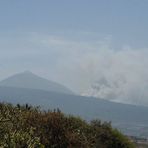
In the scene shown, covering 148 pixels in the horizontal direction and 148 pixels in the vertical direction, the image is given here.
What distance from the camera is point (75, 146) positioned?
58250 mm

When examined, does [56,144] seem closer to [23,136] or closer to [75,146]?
[75,146]

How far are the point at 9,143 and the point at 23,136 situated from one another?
2656 millimetres

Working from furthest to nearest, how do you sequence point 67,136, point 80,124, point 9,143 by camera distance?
1. point 80,124
2. point 67,136
3. point 9,143

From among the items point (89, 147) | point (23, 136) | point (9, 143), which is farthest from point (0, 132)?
point (89, 147)

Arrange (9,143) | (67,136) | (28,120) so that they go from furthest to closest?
(28,120) → (67,136) → (9,143)

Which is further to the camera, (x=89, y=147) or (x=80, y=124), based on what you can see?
(x=80, y=124)

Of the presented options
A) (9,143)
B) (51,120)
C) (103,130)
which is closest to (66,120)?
(51,120)

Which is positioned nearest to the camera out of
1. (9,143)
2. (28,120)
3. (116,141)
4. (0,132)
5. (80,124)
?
(9,143)

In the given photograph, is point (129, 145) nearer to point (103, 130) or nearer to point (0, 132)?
point (103, 130)

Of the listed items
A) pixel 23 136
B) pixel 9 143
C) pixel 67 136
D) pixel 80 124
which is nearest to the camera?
pixel 9 143

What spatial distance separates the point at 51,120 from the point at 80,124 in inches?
400

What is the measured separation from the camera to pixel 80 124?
7062 cm

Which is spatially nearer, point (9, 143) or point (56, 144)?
point (9, 143)

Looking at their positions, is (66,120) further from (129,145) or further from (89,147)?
(129,145)
